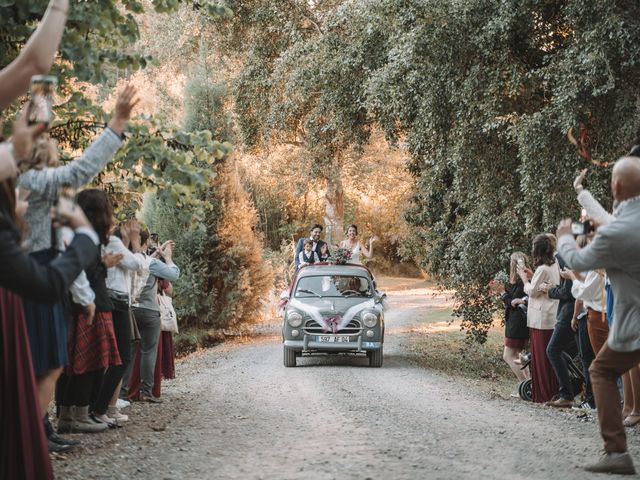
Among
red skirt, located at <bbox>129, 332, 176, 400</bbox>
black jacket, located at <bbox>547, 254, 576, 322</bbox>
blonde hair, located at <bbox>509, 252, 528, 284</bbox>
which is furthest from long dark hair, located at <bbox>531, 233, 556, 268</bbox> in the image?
red skirt, located at <bbox>129, 332, 176, 400</bbox>

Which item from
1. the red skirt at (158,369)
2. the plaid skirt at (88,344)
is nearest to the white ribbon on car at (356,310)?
the red skirt at (158,369)

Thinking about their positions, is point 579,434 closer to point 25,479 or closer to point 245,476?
point 245,476

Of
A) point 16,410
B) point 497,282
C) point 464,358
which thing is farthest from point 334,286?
point 16,410

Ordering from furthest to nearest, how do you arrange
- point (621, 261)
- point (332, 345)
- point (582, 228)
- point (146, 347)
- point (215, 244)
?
point (215, 244), point (332, 345), point (146, 347), point (582, 228), point (621, 261)

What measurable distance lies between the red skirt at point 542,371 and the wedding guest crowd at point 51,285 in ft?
17.8

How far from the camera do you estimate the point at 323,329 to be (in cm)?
1553

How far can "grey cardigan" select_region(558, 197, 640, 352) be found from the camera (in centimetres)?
581

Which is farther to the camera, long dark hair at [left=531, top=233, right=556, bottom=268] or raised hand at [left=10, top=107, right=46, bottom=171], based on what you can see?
long dark hair at [left=531, top=233, right=556, bottom=268]

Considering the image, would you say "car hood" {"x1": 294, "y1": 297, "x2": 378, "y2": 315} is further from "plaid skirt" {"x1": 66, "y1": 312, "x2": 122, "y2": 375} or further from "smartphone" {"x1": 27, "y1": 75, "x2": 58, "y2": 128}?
"smartphone" {"x1": 27, "y1": 75, "x2": 58, "y2": 128}

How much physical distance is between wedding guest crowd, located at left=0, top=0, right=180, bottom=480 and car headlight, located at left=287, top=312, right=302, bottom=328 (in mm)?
6870

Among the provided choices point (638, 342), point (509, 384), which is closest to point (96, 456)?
point (638, 342)

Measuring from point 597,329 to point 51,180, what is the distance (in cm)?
608

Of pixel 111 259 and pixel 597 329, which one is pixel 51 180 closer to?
pixel 111 259

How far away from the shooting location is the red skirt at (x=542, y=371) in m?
10.9
